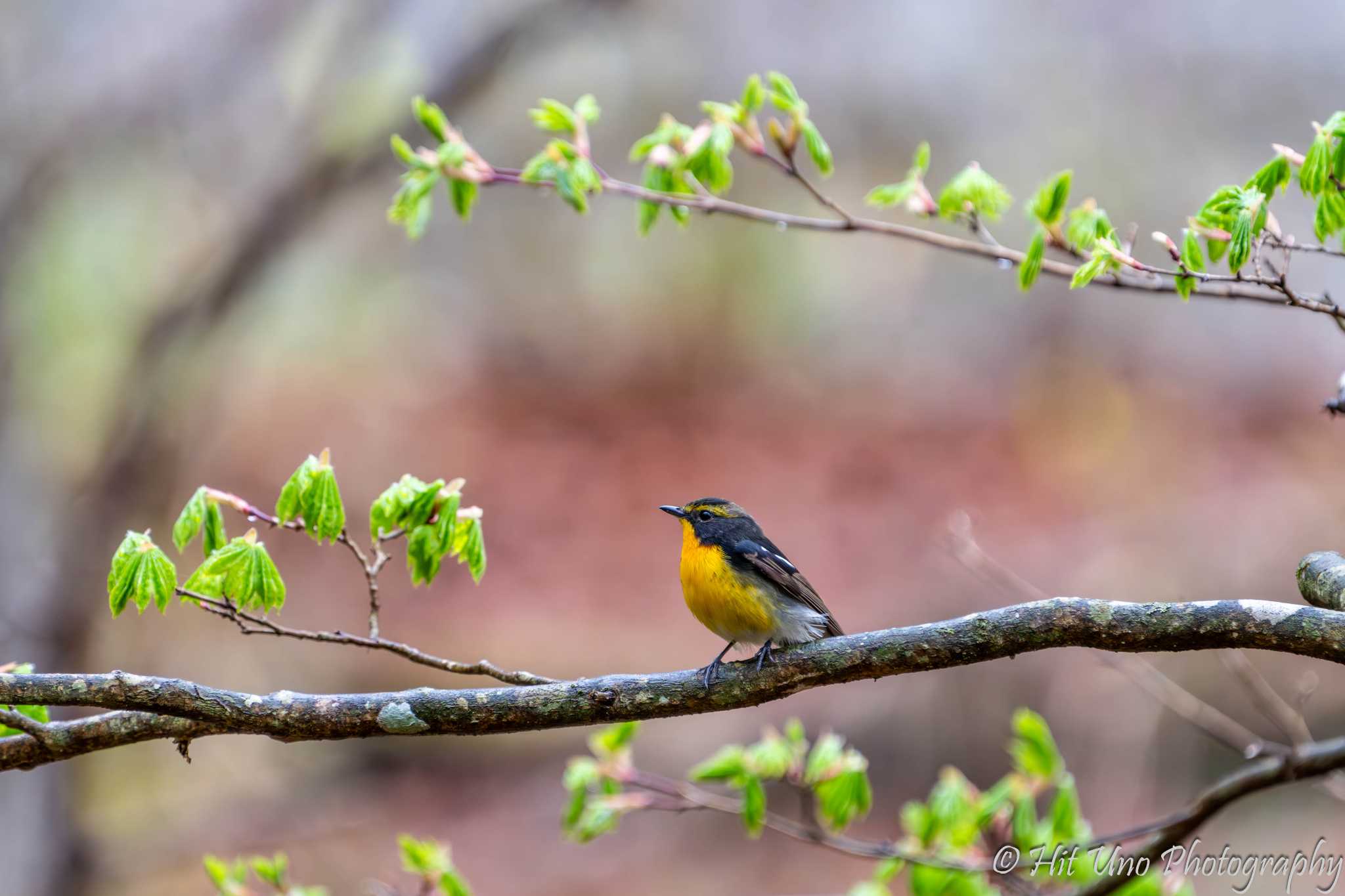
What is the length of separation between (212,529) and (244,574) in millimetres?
259

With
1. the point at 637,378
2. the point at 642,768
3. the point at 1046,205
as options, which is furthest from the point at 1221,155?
the point at 1046,205

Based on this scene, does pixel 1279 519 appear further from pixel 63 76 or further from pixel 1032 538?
pixel 63 76

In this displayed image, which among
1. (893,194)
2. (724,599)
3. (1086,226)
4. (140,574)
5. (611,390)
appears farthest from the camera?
(611,390)

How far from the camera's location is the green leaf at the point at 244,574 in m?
2.99

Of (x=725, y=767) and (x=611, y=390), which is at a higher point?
→ (x=611, y=390)

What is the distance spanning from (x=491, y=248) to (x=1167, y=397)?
29.7 feet

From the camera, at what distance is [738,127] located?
4242mm

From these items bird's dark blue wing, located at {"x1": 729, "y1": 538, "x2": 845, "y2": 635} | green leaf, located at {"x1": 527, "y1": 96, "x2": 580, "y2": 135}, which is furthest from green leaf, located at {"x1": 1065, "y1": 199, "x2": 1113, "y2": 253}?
green leaf, located at {"x1": 527, "y1": 96, "x2": 580, "y2": 135}

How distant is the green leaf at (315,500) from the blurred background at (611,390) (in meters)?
7.62

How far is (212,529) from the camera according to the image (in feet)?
10.4

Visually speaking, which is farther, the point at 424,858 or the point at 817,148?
the point at 424,858

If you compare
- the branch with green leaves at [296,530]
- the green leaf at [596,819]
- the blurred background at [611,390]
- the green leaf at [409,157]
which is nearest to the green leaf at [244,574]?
the branch with green leaves at [296,530]

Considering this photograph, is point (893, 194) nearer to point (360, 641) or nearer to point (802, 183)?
point (802, 183)

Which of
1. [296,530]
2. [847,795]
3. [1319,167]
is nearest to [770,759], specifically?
[847,795]
